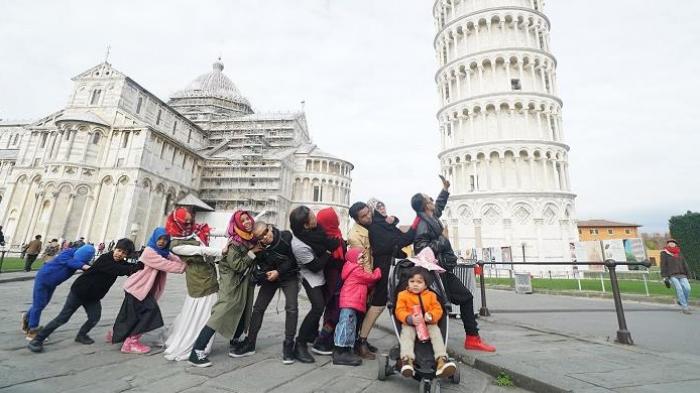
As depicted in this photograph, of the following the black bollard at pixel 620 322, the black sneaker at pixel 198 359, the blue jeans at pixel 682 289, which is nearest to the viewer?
the black sneaker at pixel 198 359

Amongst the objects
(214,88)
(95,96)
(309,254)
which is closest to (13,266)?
(309,254)

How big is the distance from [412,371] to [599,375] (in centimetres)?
195

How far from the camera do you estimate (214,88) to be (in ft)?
183

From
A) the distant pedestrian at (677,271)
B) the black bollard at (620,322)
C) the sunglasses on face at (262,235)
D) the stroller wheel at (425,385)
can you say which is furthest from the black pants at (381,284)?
the distant pedestrian at (677,271)

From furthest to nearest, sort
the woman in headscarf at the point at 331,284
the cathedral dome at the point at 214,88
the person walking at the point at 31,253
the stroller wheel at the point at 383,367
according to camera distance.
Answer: the cathedral dome at the point at 214,88 < the person walking at the point at 31,253 < the woman in headscarf at the point at 331,284 < the stroller wheel at the point at 383,367

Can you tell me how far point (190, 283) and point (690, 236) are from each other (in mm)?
30742

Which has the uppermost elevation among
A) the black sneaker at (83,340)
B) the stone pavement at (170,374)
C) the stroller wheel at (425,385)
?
the stroller wheel at (425,385)

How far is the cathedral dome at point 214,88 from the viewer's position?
177ft

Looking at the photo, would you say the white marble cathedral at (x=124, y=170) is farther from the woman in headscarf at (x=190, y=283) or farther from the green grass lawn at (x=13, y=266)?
the woman in headscarf at (x=190, y=283)

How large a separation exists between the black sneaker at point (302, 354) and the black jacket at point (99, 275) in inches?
98.1

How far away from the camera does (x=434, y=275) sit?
3461 mm

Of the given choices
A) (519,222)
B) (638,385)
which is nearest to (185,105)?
(519,222)

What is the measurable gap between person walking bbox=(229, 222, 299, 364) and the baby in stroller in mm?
1447

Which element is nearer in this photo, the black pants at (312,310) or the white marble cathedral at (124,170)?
the black pants at (312,310)
